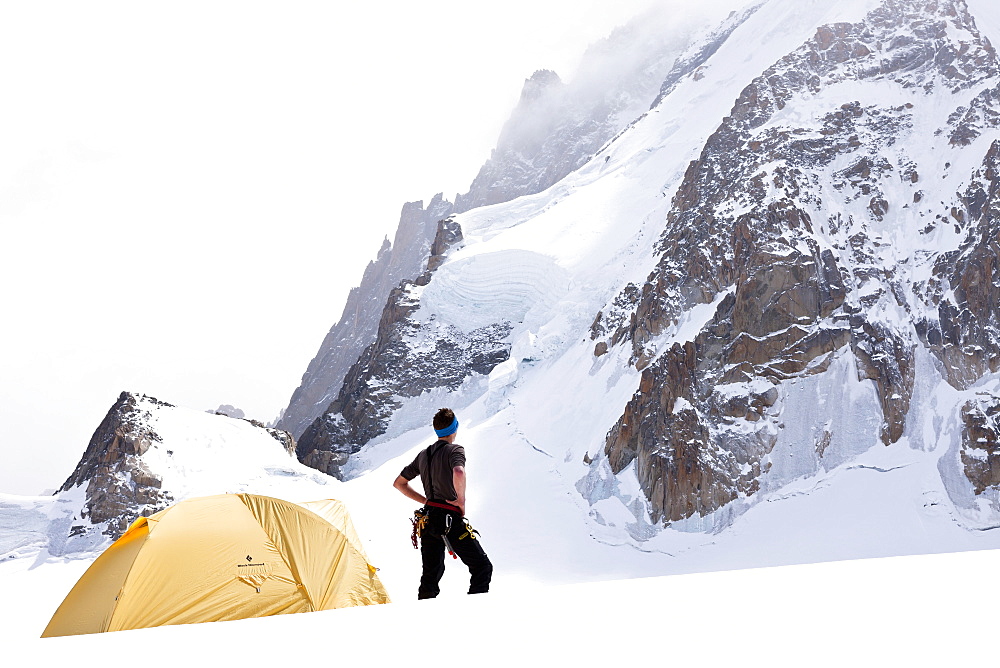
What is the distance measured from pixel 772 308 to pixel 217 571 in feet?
131

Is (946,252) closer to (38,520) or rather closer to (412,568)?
(412,568)

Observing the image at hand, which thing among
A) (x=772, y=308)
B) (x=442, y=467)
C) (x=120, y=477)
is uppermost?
(x=442, y=467)

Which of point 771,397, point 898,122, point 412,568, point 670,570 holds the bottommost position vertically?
point 670,570

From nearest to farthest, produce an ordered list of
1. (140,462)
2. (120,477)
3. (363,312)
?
(120,477) → (140,462) → (363,312)

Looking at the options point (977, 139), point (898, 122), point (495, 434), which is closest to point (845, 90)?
point (898, 122)

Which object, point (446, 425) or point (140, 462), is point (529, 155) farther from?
point (446, 425)

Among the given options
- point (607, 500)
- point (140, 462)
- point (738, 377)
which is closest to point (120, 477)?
point (140, 462)

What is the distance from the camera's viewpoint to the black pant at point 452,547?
609cm

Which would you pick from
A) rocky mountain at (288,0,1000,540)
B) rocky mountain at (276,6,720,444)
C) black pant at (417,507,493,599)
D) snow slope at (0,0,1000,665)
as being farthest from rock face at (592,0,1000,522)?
rocky mountain at (276,6,720,444)

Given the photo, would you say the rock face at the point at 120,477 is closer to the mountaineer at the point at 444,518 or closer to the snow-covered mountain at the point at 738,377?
the snow-covered mountain at the point at 738,377

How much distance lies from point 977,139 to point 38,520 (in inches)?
2332

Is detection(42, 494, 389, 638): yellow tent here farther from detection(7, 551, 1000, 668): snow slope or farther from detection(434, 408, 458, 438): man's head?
detection(7, 551, 1000, 668): snow slope

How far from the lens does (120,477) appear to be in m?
32.3

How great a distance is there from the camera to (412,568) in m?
26.5
